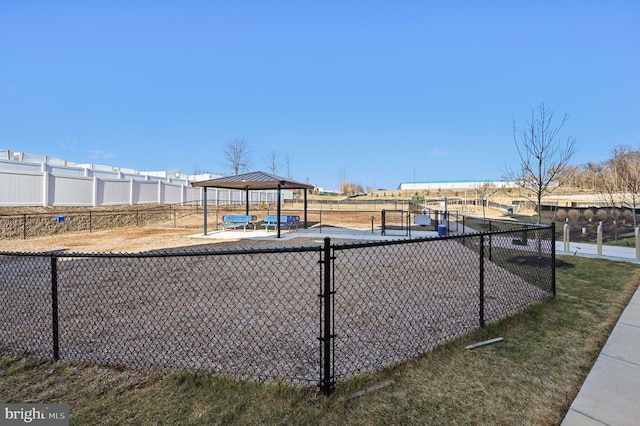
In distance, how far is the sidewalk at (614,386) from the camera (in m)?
2.38

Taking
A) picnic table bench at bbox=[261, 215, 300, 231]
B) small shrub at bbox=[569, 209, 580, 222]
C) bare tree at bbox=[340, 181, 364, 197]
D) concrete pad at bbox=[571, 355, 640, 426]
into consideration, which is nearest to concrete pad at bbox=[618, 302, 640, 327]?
concrete pad at bbox=[571, 355, 640, 426]

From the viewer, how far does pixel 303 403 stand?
260 centimetres

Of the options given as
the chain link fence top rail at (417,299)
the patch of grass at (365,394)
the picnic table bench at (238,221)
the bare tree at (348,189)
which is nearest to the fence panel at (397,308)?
the chain link fence top rail at (417,299)

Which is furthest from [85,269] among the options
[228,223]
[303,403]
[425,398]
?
[228,223]

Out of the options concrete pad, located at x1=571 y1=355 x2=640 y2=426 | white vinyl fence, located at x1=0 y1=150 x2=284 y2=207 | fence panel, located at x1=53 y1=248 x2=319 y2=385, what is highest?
white vinyl fence, located at x1=0 y1=150 x2=284 y2=207

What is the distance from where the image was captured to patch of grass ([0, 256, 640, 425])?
7.94 ft

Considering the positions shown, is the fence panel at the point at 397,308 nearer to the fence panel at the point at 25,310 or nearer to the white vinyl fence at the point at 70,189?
the fence panel at the point at 25,310

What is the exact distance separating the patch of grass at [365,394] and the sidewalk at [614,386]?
9 centimetres

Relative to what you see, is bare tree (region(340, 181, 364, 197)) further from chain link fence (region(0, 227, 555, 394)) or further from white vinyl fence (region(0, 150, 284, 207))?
chain link fence (region(0, 227, 555, 394))

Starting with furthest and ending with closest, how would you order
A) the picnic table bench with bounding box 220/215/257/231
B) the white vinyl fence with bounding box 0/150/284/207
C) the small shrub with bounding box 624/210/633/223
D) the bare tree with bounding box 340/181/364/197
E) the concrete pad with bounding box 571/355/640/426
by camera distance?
1. the bare tree with bounding box 340/181/364/197
2. the small shrub with bounding box 624/210/633/223
3. the picnic table bench with bounding box 220/215/257/231
4. the white vinyl fence with bounding box 0/150/284/207
5. the concrete pad with bounding box 571/355/640/426

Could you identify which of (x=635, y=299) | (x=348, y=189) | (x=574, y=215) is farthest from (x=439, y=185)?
(x=635, y=299)

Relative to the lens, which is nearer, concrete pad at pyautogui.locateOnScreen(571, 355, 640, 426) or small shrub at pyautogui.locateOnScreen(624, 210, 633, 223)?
concrete pad at pyautogui.locateOnScreen(571, 355, 640, 426)

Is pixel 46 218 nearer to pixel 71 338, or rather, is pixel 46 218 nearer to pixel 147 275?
pixel 147 275

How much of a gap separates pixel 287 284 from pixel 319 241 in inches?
277
